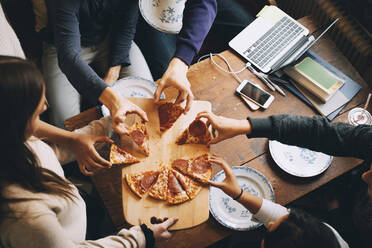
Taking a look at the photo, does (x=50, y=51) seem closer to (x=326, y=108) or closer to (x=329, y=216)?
(x=326, y=108)

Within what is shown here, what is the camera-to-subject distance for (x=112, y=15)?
191 centimetres

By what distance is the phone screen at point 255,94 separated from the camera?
1.75 m

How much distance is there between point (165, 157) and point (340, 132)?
912 mm

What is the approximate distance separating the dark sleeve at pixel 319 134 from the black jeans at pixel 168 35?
1124mm

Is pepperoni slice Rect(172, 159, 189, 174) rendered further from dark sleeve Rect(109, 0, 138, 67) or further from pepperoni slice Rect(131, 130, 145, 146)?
dark sleeve Rect(109, 0, 138, 67)

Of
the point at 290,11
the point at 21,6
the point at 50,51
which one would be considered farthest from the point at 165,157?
the point at 290,11

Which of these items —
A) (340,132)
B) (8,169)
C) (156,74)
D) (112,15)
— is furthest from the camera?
(156,74)

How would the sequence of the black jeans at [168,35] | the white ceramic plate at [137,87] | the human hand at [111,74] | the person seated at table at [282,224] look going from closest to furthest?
1. the person seated at table at [282,224]
2. the white ceramic plate at [137,87]
3. the human hand at [111,74]
4. the black jeans at [168,35]

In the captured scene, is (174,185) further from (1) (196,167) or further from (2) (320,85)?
(2) (320,85)

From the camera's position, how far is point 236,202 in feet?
5.09

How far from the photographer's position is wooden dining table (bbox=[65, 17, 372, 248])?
1499 mm

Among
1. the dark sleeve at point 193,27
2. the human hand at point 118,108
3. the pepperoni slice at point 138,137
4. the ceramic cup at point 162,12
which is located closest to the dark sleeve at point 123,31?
the dark sleeve at point 193,27

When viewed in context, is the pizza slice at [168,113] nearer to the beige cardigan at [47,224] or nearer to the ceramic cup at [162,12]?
the ceramic cup at [162,12]

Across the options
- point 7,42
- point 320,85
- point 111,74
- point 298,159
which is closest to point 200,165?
point 298,159
